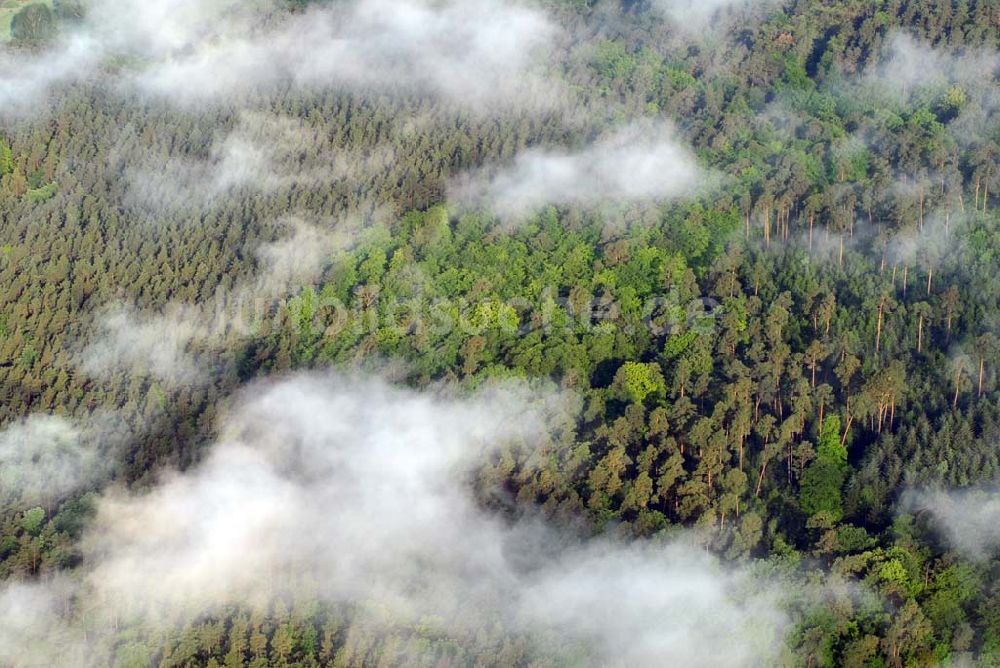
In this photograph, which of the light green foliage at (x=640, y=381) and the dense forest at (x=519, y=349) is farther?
the light green foliage at (x=640, y=381)

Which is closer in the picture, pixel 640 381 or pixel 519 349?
pixel 640 381

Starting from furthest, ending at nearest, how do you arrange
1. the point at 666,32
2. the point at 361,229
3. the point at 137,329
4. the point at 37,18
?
the point at 37,18, the point at 666,32, the point at 361,229, the point at 137,329

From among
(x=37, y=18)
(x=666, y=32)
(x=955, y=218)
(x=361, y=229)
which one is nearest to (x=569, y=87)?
(x=666, y=32)

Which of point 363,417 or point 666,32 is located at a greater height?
point 666,32

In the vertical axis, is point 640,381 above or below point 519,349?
below

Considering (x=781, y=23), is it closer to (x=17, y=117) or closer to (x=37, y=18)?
(x=17, y=117)

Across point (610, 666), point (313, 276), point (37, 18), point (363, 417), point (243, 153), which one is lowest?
point (610, 666)

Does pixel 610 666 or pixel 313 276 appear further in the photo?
pixel 313 276

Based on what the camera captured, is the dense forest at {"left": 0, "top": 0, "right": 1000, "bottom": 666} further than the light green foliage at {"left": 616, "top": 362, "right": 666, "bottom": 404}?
No
